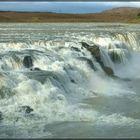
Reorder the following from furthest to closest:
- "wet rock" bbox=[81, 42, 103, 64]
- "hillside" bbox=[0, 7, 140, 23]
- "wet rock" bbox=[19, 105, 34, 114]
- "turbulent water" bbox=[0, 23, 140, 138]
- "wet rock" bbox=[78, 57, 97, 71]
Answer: "hillside" bbox=[0, 7, 140, 23], "wet rock" bbox=[81, 42, 103, 64], "wet rock" bbox=[78, 57, 97, 71], "wet rock" bbox=[19, 105, 34, 114], "turbulent water" bbox=[0, 23, 140, 138]

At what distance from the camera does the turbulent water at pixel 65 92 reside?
1252cm

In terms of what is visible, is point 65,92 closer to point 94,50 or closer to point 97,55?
point 97,55

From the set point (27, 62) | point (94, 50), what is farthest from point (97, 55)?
point (27, 62)

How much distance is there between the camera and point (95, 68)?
70.0ft

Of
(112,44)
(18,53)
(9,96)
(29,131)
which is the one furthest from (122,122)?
(112,44)

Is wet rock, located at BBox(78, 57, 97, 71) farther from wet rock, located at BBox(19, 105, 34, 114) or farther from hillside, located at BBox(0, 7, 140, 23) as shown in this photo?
hillside, located at BBox(0, 7, 140, 23)

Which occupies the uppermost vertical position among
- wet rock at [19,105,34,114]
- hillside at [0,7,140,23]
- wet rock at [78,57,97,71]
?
hillside at [0,7,140,23]

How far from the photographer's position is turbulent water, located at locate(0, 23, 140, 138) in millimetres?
12516

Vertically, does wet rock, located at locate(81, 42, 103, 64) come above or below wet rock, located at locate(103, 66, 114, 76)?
above

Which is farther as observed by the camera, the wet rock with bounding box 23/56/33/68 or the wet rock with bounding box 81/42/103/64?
the wet rock with bounding box 81/42/103/64

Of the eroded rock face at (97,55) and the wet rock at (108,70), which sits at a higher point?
the eroded rock face at (97,55)

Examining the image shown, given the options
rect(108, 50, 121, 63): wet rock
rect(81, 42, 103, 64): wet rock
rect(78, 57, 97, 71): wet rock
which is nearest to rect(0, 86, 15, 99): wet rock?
rect(78, 57, 97, 71): wet rock

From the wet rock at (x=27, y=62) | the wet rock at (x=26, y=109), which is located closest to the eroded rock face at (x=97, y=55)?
the wet rock at (x=27, y=62)

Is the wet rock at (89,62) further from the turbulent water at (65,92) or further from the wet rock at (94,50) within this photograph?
the wet rock at (94,50)
